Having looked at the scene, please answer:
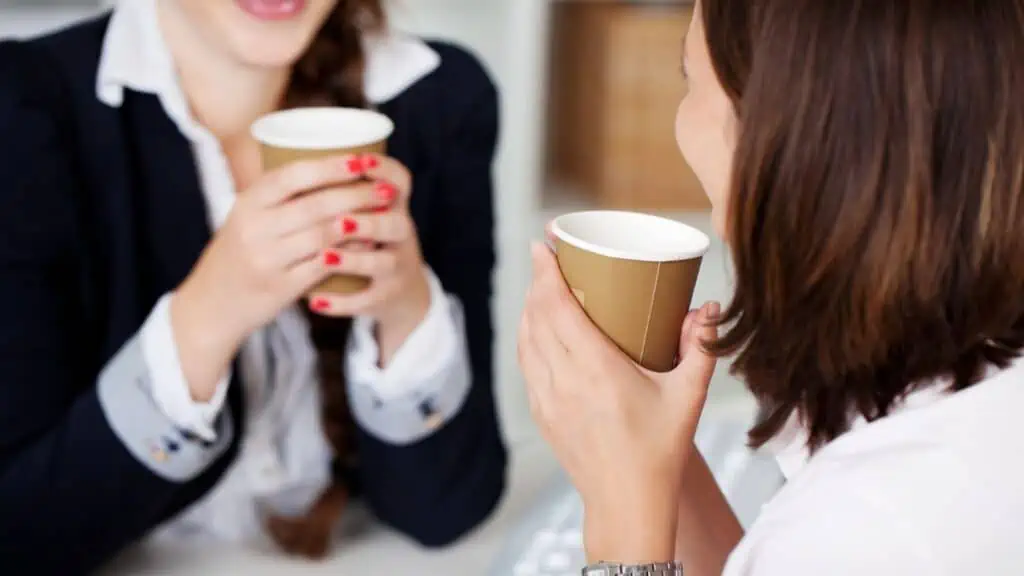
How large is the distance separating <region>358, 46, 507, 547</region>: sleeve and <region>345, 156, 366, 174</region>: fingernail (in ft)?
1.05

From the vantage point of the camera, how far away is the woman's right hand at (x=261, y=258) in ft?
2.72

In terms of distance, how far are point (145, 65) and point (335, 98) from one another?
20 cm

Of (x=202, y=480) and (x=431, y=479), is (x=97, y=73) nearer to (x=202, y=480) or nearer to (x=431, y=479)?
(x=202, y=480)

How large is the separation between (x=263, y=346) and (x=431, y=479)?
214 millimetres

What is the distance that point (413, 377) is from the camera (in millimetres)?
1012

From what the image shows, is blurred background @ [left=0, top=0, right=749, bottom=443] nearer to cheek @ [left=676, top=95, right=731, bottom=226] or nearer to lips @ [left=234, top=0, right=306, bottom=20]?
lips @ [left=234, top=0, right=306, bottom=20]

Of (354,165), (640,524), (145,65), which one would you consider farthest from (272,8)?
Answer: (640,524)

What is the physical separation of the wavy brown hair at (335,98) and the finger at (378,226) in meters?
0.25

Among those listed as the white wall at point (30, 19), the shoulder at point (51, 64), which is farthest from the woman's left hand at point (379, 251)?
the white wall at point (30, 19)

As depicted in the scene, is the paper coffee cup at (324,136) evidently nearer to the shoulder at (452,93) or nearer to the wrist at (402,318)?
the wrist at (402,318)

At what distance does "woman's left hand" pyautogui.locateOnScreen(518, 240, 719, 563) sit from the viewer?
0.69 metres

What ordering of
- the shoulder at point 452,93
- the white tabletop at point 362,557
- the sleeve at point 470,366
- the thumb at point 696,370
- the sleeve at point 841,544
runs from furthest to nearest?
the shoulder at point 452,93
the sleeve at point 470,366
the white tabletop at point 362,557
the thumb at point 696,370
the sleeve at point 841,544

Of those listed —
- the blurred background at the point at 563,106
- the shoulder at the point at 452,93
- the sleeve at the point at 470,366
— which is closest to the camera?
the sleeve at the point at 470,366

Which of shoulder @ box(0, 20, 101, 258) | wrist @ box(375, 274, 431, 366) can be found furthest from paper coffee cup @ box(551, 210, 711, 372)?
shoulder @ box(0, 20, 101, 258)
